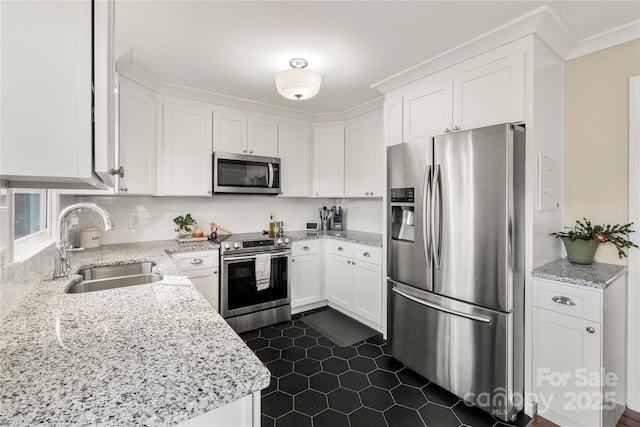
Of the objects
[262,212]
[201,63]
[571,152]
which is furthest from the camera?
[262,212]

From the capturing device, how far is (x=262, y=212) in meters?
3.80

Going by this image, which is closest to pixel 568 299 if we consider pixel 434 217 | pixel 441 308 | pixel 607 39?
pixel 441 308

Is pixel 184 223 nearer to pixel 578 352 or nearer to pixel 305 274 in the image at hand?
pixel 305 274

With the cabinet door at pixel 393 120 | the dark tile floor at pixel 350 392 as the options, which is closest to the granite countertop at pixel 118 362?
the dark tile floor at pixel 350 392

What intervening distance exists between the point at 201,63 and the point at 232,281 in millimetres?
1955

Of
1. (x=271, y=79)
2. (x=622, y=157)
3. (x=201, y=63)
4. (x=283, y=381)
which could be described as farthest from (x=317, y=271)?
(x=622, y=157)

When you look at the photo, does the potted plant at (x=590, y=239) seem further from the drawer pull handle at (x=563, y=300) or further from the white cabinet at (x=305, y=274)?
the white cabinet at (x=305, y=274)

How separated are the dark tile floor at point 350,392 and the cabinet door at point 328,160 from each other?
186 cm

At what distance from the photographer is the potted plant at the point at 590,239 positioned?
1904 millimetres

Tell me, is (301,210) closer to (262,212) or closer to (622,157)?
(262,212)

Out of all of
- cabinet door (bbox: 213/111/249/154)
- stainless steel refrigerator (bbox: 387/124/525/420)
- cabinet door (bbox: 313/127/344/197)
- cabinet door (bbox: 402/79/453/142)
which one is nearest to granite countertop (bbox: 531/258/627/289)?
stainless steel refrigerator (bbox: 387/124/525/420)

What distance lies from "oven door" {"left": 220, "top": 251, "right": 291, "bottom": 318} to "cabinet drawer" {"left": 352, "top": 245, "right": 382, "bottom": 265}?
74 cm

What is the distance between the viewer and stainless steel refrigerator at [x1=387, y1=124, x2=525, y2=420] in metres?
1.79

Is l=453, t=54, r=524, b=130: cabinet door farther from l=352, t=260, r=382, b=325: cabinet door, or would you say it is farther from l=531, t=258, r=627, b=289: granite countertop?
l=352, t=260, r=382, b=325: cabinet door
